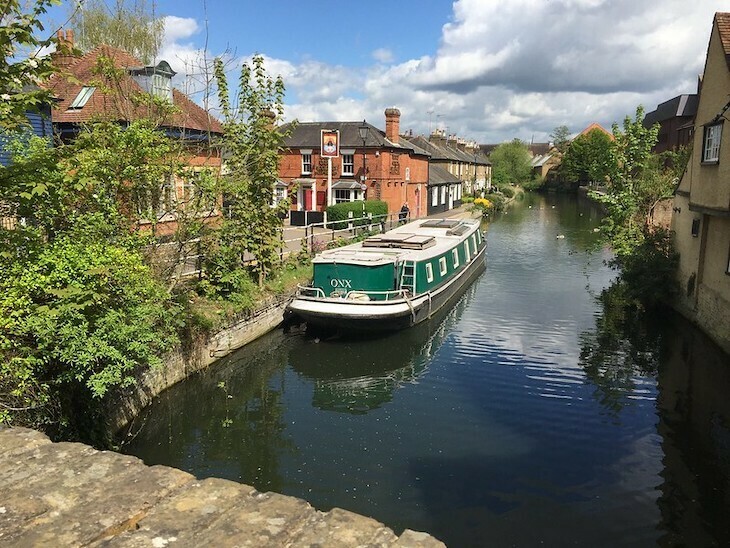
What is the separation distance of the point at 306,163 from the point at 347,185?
134 inches

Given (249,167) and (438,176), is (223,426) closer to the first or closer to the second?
(249,167)

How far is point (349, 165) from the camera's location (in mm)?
35344

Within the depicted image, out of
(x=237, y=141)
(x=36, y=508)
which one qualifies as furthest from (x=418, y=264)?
(x=36, y=508)

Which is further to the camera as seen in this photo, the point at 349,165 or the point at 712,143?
the point at 349,165

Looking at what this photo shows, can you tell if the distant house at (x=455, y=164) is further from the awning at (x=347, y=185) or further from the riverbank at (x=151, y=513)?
the riverbank at (x=151, y=513)

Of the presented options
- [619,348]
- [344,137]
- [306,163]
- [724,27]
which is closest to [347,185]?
[306,163]

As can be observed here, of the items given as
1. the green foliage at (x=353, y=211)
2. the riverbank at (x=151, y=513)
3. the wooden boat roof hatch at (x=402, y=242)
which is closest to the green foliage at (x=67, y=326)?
the riverbank at (x=151, y=513)

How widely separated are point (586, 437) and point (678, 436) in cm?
159

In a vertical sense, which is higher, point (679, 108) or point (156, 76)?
point (679, 108)

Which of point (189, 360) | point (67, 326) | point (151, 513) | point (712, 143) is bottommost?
point (189, 360)

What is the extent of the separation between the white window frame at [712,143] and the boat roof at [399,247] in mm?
7483

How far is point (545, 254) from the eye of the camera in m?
28.2

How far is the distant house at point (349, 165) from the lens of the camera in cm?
3444

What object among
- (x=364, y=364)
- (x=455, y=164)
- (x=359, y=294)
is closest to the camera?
(x=364, y=364)
